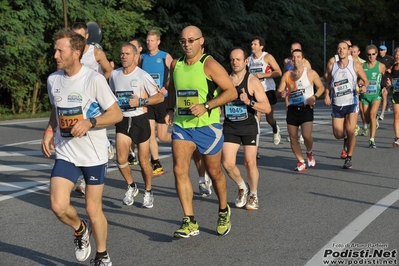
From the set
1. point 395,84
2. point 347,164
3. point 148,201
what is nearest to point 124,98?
point 148,201

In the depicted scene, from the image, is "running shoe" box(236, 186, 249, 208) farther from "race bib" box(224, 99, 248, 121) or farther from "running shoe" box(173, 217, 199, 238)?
"running shoe" box(173, 217, 199, 238)

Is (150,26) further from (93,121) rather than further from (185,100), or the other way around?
(93,121)

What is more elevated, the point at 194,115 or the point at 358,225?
the point at 194,115

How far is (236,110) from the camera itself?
9789 millimetres

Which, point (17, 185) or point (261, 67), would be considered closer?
point (17, 185)

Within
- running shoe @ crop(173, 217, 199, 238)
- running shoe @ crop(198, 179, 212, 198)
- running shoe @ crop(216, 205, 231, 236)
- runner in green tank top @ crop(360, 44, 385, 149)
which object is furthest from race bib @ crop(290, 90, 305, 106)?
running shoe @ crop(173, 217, 199, 238)

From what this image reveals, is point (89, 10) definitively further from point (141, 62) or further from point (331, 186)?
point (331, 186)

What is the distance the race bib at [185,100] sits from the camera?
7.94m

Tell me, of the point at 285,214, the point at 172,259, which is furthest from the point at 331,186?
the point at 172,259

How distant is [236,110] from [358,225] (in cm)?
216

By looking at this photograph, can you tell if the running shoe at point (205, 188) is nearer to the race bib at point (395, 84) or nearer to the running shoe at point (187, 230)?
the running shoe at point (187, 230)

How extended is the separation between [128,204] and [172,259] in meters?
2.80

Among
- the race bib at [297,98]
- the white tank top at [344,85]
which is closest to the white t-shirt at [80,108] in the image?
the race bib at [297,98]

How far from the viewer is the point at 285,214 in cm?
907
